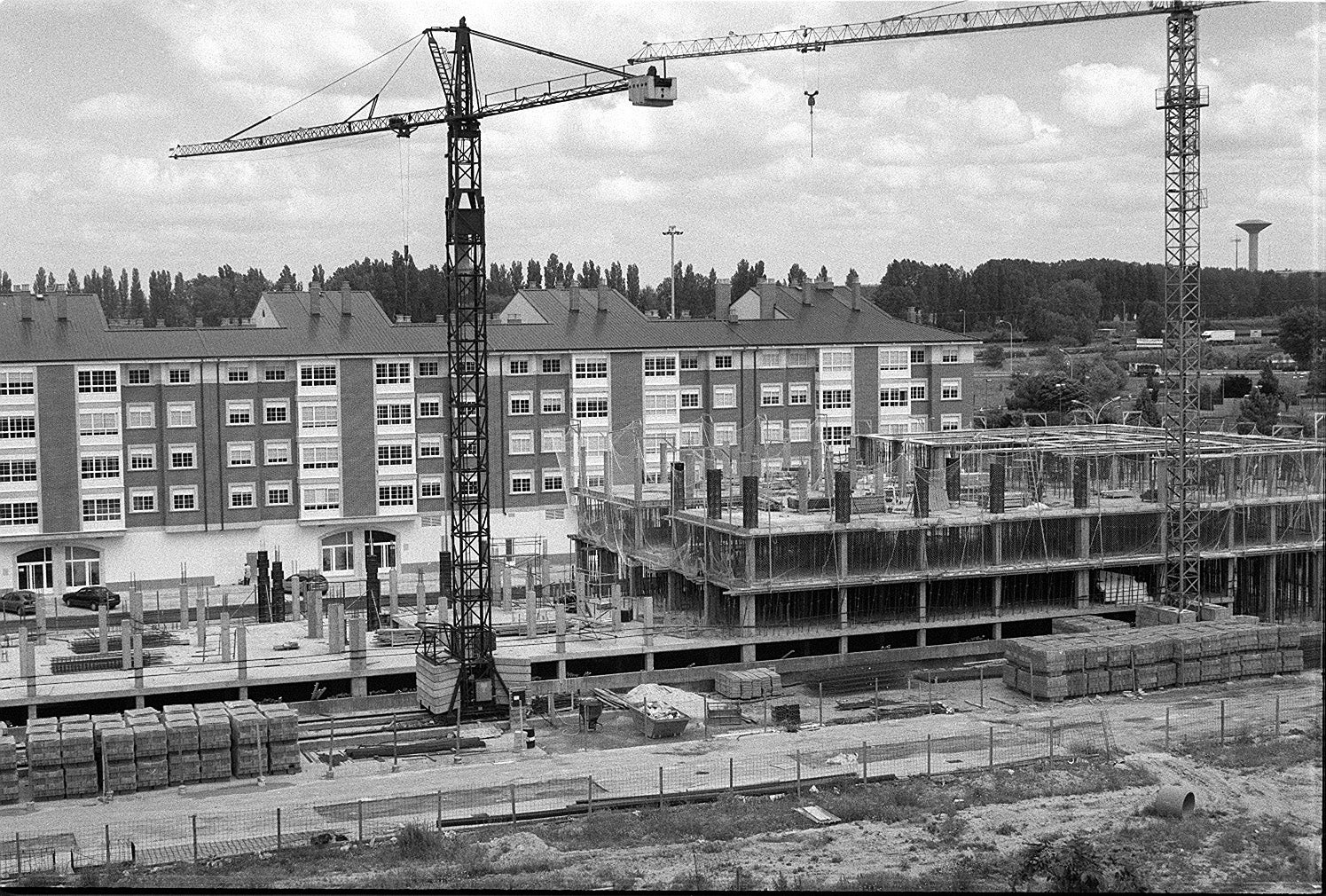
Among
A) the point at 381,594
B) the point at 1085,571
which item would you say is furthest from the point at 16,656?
the point at 1085,571

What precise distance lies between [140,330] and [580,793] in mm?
34253

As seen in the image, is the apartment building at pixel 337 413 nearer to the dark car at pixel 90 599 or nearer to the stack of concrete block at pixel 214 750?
the dark car at pixel 90 599

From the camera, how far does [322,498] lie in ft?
201

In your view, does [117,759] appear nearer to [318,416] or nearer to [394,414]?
[318,416]

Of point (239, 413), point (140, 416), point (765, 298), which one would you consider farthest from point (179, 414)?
point (765, 298)

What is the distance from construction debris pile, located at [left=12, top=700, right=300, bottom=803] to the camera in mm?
33812

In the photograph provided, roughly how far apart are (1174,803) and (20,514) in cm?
4142

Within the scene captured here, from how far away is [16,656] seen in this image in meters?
46.8

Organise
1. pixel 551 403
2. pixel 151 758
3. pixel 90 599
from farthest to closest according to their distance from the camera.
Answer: pixel 551 403 → pixel 90 599 → pixel 151 758

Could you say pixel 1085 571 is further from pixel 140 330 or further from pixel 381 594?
pixel 140 330

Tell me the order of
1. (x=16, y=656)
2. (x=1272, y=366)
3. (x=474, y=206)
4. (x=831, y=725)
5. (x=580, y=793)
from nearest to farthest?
(x=580, y=793), (x=831, y=725), (x=474, y=206), (x=16, y=656), (x=1272, y=366)

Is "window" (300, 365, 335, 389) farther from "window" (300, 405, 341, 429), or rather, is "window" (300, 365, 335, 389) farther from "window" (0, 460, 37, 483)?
"window" (0, 460, 37, 483)

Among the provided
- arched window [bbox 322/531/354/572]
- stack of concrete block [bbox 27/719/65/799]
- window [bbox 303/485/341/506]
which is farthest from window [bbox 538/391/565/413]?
stack of concrete block [bbox 27/719/65/799]

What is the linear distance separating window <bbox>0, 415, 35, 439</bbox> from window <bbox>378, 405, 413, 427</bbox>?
1196cm
